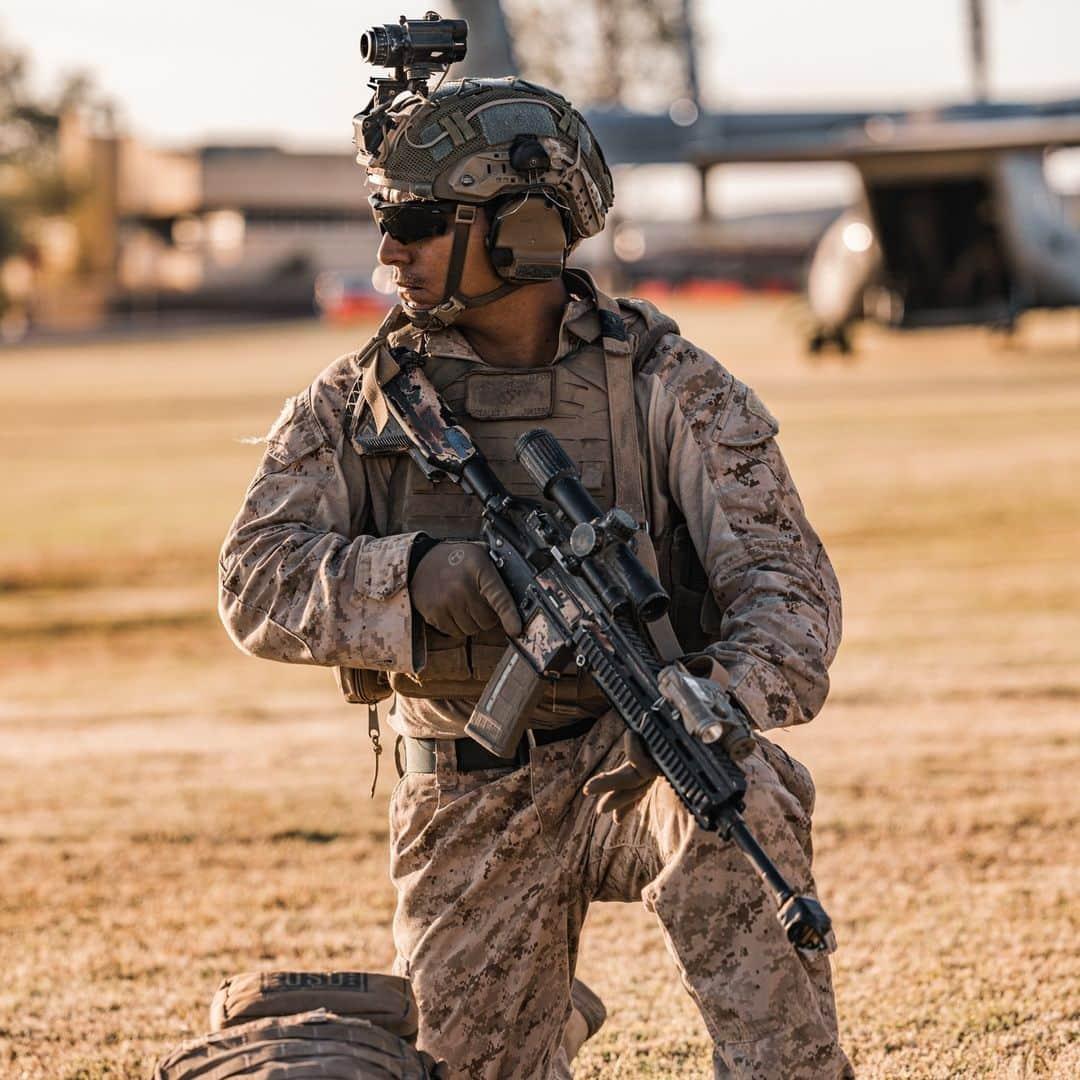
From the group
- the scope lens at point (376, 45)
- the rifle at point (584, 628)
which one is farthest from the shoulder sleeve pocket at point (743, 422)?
the scope lens at point (376, 45)

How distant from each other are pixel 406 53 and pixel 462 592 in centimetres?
111

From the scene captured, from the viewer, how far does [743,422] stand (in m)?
3.73

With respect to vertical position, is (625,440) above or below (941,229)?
above

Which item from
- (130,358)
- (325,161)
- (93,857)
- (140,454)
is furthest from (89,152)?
(93,857)

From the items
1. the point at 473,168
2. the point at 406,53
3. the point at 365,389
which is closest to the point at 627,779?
the point at 365,389

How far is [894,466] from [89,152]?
8648 centimetres

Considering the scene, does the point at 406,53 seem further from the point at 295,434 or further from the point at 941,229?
the point at 941,229

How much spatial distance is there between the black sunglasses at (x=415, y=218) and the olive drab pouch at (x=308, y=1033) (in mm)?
1395

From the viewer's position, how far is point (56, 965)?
5.45 metres

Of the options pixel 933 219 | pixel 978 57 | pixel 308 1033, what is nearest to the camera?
pixel 308 1033

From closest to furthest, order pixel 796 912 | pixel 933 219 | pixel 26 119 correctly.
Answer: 1. pixel 796 912
2. pixel 933 219
3. pixel 26 119

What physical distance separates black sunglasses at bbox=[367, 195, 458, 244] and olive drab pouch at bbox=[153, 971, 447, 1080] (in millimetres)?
1395

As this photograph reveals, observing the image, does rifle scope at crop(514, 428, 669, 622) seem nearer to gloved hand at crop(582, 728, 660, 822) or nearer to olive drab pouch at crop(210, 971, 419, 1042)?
gloved hand at crop(582, 728, 660, 822)

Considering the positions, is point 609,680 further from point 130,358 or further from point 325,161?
point 325,161
